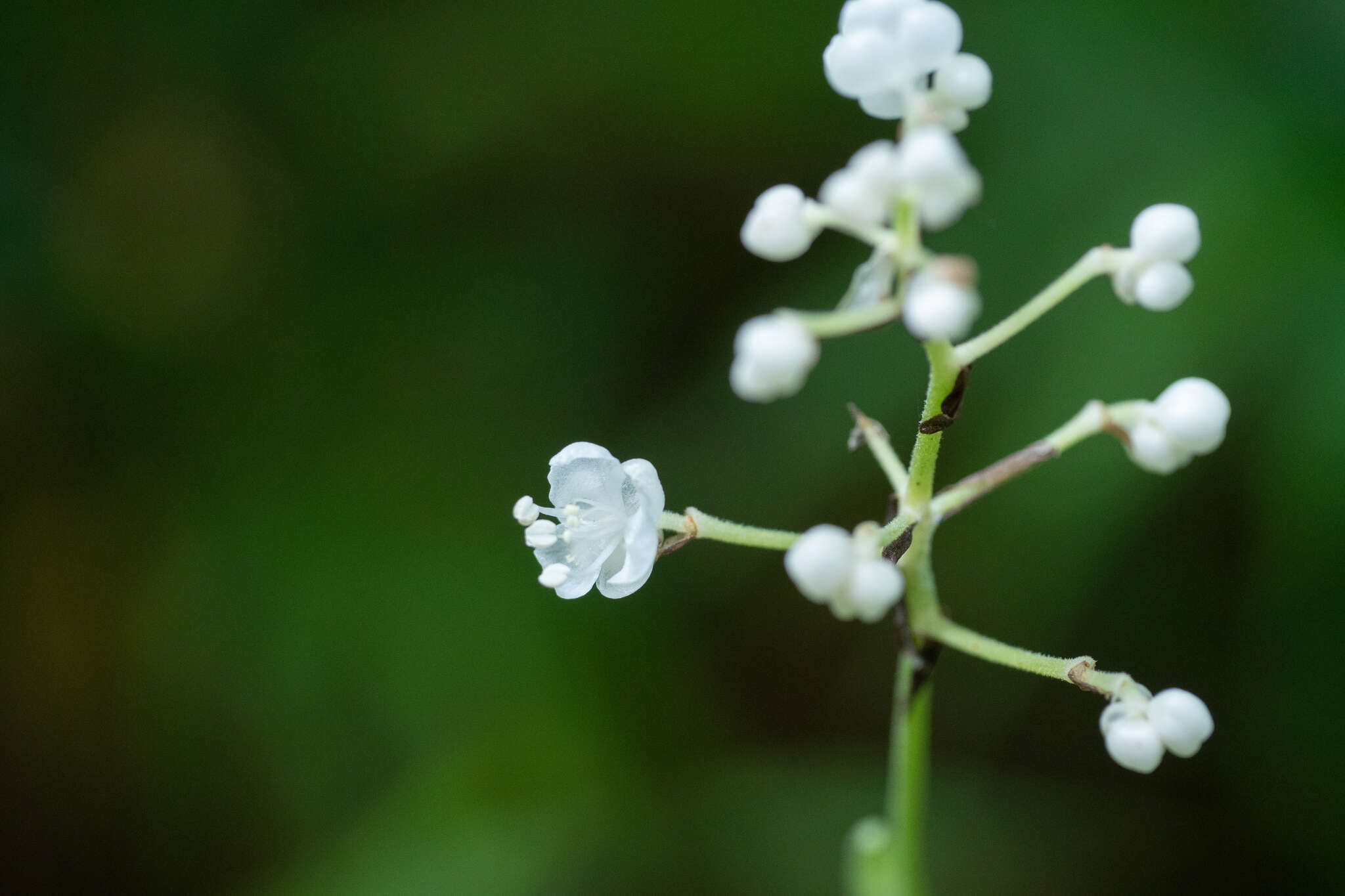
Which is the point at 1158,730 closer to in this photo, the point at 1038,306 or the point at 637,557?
the point at 1038,306

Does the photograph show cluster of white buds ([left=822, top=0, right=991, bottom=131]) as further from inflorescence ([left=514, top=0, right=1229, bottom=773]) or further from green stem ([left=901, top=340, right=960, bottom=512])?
green stem ([left=901, top=340, right=960, bottom=512])

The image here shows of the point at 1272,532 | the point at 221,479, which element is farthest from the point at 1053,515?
the point at 221,479

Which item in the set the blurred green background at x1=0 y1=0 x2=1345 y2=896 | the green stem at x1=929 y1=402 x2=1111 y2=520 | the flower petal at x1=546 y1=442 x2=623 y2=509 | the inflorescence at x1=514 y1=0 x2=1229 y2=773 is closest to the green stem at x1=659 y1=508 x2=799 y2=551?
the inflorescence at x1=514 y1=0 x2=1229 y2=773

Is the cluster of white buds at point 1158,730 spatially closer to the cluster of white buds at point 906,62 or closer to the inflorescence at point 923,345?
the inflorescence at point 923,345

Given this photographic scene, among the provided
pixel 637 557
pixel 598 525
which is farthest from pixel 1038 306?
pixel 598 525

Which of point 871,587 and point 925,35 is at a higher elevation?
point 925,35

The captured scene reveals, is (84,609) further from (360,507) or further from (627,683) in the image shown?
(627,683)
